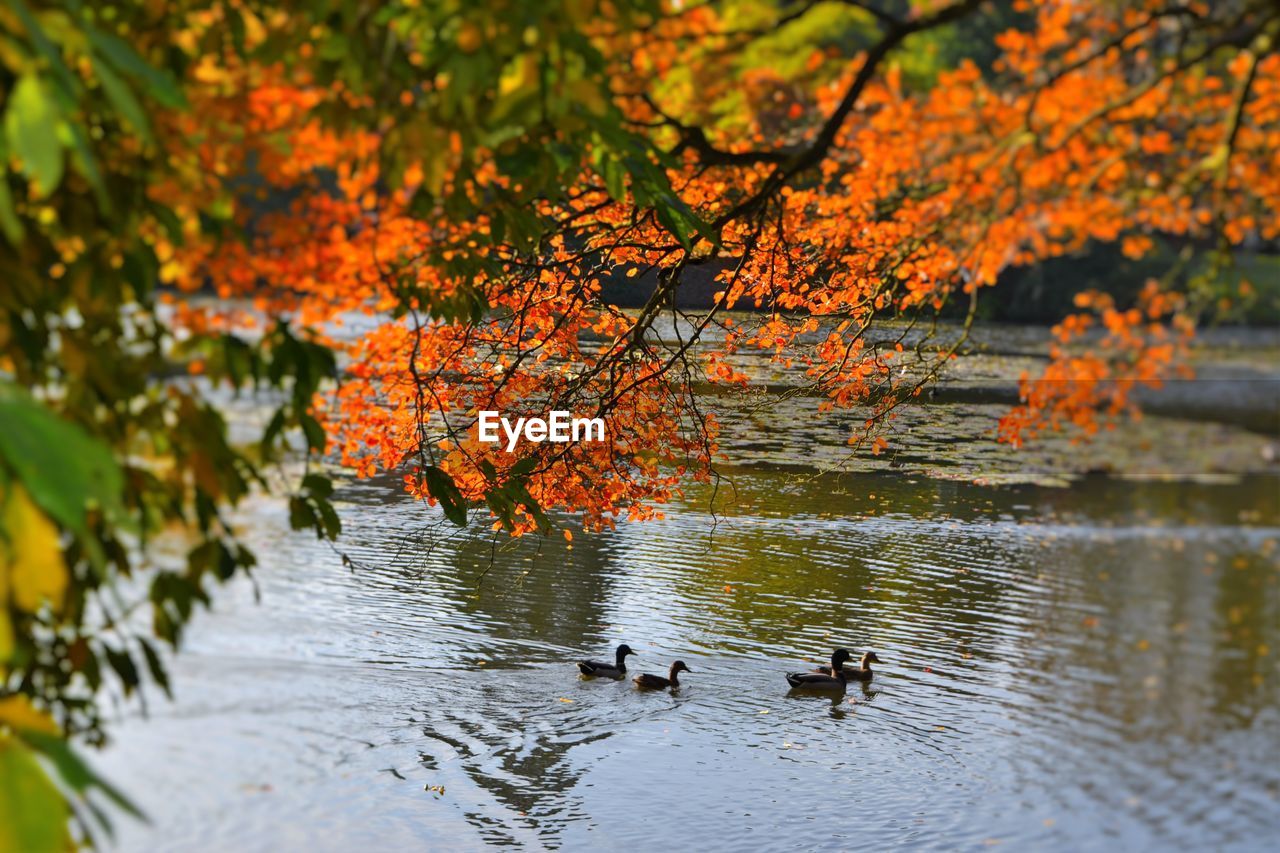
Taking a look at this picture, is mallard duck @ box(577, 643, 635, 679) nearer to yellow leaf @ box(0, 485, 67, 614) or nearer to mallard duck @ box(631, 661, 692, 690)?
mallard duck @ box(631, 661, 692, 690)

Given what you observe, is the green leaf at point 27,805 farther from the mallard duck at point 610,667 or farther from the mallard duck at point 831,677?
the mallard duck at point 831,677

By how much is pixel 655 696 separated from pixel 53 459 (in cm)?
359

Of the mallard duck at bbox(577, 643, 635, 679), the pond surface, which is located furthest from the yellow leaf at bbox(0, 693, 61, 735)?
the mallard duck at bbox(577, 643, 635, 679)

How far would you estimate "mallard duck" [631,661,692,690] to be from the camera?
4.19m

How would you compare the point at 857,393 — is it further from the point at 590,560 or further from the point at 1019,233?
the point at 590,560

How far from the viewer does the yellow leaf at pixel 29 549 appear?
0.90 m

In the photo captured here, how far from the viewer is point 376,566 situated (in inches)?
149

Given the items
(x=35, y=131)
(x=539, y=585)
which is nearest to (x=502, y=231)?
(x=35, y=131)

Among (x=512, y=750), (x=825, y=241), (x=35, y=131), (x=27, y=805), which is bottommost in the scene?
(x=512, y=750)

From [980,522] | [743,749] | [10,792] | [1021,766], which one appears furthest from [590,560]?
[10,792]

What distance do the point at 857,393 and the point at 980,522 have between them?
35.1 inches

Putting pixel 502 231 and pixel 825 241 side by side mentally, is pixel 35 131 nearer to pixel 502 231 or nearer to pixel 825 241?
pixel 502 231

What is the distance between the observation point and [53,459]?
86 centimetres

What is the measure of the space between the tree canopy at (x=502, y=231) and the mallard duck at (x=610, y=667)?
1.85 ft
